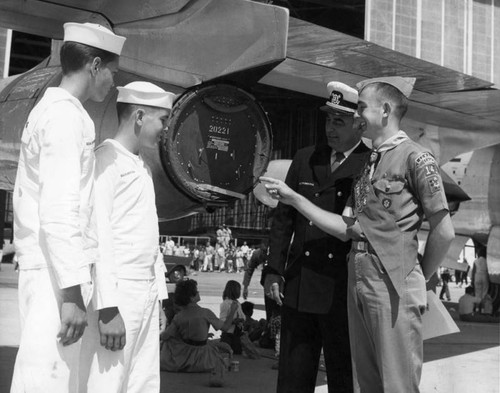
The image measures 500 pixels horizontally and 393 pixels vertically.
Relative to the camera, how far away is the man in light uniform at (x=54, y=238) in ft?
10.5

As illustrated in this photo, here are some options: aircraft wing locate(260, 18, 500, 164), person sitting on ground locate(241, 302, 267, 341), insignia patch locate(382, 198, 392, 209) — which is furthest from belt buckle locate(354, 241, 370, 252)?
person sitting on ground locate(241, 302, 267, 341)

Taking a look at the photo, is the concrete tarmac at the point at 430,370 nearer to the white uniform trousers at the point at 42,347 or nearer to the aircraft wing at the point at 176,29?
the aircraft wing at the point at 176,29

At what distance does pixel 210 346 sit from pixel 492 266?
316 inches

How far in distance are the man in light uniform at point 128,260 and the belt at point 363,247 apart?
41.2 inches

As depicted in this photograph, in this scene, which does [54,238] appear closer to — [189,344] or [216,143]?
[216,143]

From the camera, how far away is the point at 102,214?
12.2 feet

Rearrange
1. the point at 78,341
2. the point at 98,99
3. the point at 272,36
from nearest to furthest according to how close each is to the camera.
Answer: the point at 78,341 → the point at 98,99 → the point at 272,36

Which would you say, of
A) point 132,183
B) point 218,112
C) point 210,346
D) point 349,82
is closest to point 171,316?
point 210,346

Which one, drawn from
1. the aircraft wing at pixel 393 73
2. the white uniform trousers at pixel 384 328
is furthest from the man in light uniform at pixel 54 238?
the aircraft wing at pixel 393 73

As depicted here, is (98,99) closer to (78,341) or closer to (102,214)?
(102,214)

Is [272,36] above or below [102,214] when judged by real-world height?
above

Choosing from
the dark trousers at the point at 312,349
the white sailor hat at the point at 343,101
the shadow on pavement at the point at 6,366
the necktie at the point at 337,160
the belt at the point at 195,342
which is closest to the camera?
the dark trousers at the point at 312,349

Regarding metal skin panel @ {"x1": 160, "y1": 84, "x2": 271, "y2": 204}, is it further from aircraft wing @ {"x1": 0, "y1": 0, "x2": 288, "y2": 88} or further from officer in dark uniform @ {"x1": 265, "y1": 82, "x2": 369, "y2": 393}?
officer in dark uniform @ {"x1": 265, "y1": 82, "x2": 369, "y2": 393}

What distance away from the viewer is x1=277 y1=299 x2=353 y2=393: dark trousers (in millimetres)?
4934
